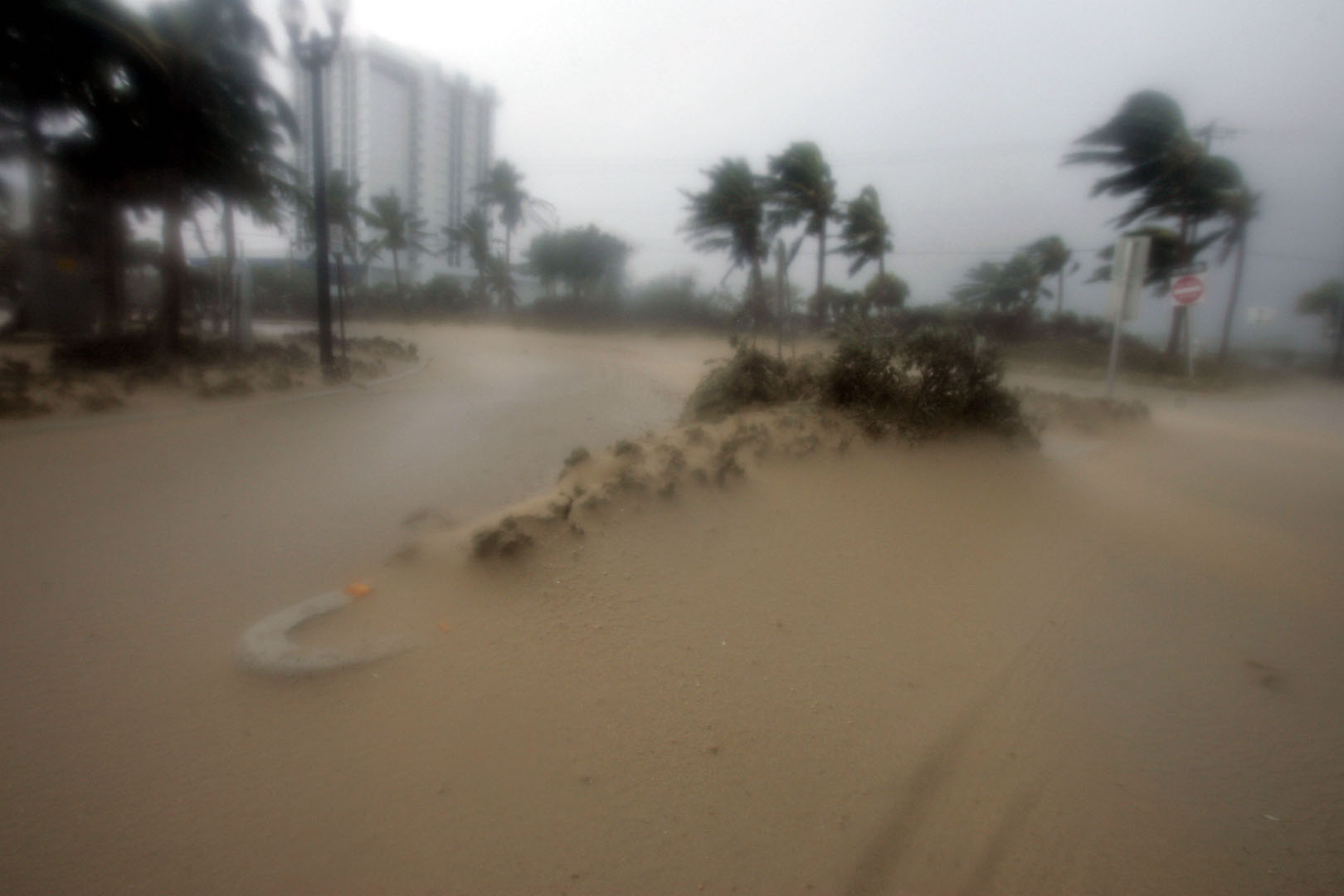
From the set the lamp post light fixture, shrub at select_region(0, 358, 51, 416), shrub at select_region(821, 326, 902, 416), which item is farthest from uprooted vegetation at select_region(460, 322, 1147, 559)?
the lamp post light fixture

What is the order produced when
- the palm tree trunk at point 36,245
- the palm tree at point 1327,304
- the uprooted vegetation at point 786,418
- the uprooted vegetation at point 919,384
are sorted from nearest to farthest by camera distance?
the uprooted vegetation at point 786,418 → the uprooted vegetation at point 919,384 → the palm tree trunk at point 36,245 → the palm tree at point 1327,304

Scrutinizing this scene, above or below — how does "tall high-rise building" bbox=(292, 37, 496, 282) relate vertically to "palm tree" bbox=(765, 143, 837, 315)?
above

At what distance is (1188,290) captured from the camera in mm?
16797

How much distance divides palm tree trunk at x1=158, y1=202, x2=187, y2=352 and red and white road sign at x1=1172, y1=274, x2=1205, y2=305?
1958 centimetres

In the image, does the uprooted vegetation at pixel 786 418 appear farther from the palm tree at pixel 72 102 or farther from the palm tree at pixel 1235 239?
the palm tree at pixel 1235 239

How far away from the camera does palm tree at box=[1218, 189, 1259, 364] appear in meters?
24.7

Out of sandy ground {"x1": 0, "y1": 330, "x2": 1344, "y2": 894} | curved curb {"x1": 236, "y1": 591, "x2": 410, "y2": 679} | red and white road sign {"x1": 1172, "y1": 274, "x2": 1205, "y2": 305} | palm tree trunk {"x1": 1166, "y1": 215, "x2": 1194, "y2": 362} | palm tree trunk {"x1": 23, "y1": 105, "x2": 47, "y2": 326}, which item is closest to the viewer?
sandy ground {"x1": 0, "y1": 330, "x2": 1344, "y2": 894}

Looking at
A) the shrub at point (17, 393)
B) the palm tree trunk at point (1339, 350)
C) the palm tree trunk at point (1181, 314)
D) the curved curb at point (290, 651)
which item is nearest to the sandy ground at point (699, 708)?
the curved curb at point (290, 651)

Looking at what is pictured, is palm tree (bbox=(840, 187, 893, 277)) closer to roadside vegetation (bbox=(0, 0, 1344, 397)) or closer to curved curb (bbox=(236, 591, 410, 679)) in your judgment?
→ roadside vegetation (bbox=(0, 0, 1344, 397))

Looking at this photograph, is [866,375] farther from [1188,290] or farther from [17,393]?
[1188,290]

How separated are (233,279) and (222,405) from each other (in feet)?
20.8

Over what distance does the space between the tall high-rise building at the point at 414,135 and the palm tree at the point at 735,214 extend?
2280 cm

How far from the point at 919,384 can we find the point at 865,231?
27.7 meters

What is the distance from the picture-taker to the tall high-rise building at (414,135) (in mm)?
47844
